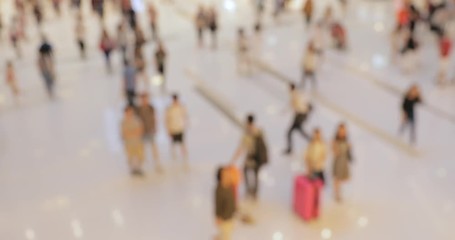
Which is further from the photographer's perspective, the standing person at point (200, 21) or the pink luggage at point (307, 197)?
the standing person at point (200, 21)

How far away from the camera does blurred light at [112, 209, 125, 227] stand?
7955 millimetres

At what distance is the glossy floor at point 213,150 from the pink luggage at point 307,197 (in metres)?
0.16

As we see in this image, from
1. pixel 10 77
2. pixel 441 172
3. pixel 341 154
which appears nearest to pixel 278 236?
pixel 341 154

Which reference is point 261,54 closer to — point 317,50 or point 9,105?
point 317,50

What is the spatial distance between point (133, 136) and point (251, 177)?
5.77 ft

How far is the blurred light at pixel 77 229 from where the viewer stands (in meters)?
7.76

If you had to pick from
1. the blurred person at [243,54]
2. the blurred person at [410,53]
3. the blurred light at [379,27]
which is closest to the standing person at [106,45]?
the blurred person at [243,54]

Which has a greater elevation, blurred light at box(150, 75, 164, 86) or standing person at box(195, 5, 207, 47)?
standing person at box(195, 5, 207, 47)

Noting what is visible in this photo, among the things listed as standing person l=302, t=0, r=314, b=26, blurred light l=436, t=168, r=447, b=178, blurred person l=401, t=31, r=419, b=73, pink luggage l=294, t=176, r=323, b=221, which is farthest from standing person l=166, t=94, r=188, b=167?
standing person l=302, t=0, r=314, b=26

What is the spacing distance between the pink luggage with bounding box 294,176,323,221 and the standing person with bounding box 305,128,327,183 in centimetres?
26

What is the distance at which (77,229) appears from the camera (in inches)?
310

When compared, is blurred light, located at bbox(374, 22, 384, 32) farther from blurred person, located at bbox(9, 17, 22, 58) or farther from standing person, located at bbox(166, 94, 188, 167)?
blurred person, located at bbox(9, 17, 22, 58)

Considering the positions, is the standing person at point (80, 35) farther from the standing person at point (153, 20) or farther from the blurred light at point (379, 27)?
the blurred light at point (379, 27)

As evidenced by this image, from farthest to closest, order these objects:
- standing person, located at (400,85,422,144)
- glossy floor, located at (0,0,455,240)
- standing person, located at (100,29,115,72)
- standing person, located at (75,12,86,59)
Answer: standing person, located at (75,12,86,59), standing person, located at (100,29,115,72), standing person, located at (400,85,422,144), glossy floor, located at (0,0,455,240)
